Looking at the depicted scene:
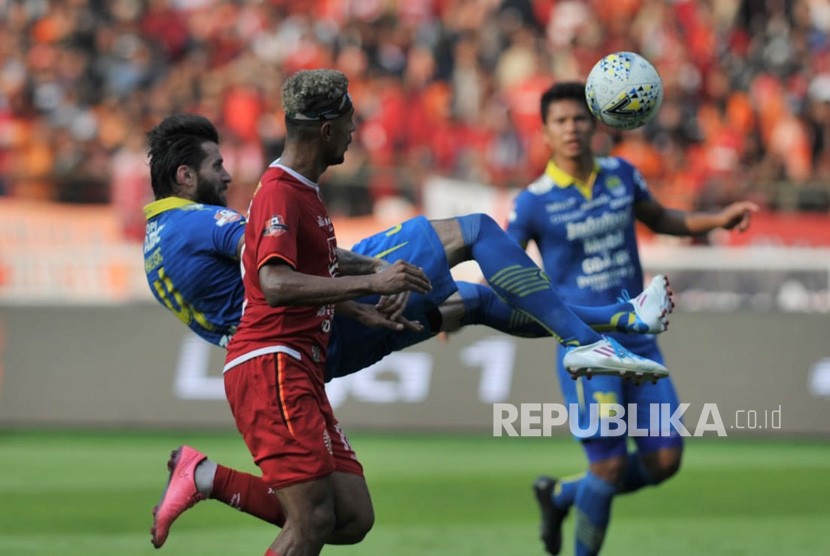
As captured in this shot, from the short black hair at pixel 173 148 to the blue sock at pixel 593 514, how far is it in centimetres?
311

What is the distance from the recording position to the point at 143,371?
15297mm

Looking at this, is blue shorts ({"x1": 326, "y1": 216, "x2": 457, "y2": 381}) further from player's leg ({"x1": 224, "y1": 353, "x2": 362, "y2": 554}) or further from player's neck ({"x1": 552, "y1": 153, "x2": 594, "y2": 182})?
player's neck ({"x1": 552, "y1": 153, "x2": 594, "y2": 182})

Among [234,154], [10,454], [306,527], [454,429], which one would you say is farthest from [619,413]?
[234,154]

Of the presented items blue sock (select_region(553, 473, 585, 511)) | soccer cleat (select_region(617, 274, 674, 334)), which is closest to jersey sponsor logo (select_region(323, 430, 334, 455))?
soccer cleat (select_region(617, 274, 674, 334))

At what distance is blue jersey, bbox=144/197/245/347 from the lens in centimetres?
720

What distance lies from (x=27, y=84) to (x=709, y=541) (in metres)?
14.4

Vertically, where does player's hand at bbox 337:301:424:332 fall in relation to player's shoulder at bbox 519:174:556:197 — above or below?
below

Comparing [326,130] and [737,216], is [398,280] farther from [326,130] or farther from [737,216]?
[737,216]

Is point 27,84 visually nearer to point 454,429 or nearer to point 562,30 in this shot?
point 562,30

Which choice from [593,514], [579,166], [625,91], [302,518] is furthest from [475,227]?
[593,514]

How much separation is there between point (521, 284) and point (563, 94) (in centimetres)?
220

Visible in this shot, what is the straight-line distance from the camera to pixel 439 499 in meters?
11.7

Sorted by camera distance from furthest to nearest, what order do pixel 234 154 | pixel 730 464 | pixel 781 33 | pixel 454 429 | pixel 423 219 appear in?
pixel 781 33 → pixel 234 154 → pixel 454 429 → pixel 730 464 → pixel 423 219

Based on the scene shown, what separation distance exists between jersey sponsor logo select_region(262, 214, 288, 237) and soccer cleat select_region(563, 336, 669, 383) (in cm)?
165
